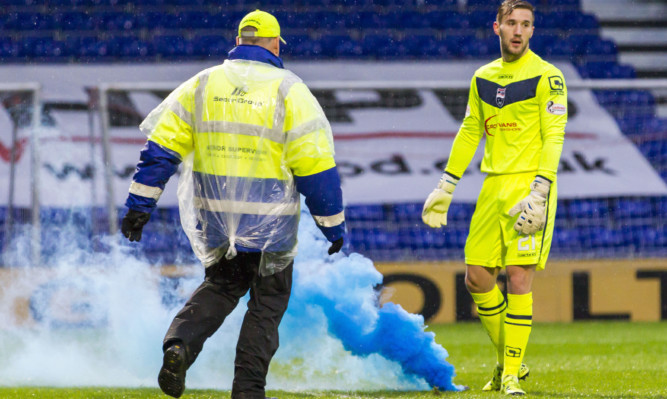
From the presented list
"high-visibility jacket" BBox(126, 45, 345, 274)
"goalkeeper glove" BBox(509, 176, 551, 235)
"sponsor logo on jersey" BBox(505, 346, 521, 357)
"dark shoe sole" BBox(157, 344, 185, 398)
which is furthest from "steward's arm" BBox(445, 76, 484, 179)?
"dark shoe sole" BBox(157, 344, 185, 398)

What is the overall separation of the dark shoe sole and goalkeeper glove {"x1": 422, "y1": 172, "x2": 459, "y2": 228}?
6.31 ft

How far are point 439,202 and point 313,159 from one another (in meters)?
1.56

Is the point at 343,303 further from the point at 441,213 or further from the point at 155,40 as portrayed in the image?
the point at 155,40

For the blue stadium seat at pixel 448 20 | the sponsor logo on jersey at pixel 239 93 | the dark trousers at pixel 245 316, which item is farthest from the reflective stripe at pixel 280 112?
the blue stadium seat at pixel 448 20

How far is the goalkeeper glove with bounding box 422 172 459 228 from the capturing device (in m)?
5.15

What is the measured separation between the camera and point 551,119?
4715mm

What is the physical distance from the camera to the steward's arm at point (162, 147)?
12.3ft

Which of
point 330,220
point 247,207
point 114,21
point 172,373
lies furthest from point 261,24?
point 114,21

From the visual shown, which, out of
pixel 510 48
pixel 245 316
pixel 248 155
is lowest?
pixel 245 316

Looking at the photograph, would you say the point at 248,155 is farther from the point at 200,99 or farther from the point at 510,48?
the point at 510,48

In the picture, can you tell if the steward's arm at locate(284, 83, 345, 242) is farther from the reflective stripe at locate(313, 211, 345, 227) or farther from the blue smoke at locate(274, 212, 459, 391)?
the blue smoke at locate(274, 212, 459, 391)

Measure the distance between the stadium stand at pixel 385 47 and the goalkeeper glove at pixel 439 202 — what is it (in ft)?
14.3

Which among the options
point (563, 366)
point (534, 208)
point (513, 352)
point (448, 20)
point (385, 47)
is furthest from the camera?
point (448, 20)

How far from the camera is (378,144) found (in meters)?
10.3
